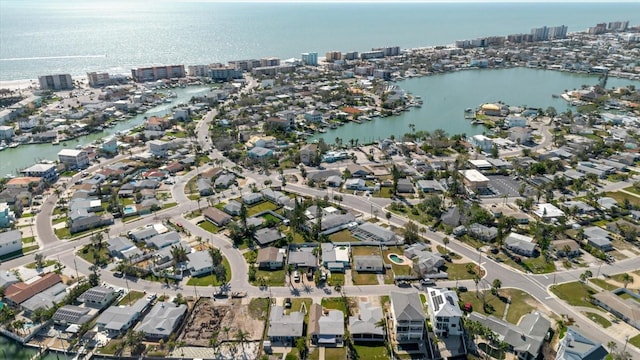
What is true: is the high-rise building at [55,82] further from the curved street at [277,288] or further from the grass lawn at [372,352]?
the grass lawn at [372,352]

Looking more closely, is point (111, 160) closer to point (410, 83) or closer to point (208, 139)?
point (208, 139)

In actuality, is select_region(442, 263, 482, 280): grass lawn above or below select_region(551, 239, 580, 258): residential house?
below

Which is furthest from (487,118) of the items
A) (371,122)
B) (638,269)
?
(638,269)

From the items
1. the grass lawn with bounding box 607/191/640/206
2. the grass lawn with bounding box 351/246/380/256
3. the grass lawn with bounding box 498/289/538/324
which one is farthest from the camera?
the grass lawn with bounding box 607/191/640/206

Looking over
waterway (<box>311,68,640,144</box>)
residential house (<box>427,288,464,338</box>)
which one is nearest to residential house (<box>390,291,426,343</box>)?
residential house (<box>427,288,464,338</box>)

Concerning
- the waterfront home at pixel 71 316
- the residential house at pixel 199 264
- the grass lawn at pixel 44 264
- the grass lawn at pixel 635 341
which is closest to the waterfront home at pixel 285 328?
the residential house at pixel 199 264

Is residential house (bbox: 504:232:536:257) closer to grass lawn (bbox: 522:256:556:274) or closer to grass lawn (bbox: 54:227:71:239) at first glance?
grass lawn (bbox: 522:256:556:274)

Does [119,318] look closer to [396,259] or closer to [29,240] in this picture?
[29,240]
